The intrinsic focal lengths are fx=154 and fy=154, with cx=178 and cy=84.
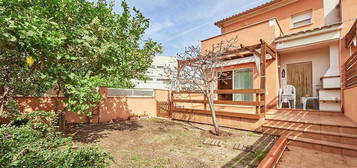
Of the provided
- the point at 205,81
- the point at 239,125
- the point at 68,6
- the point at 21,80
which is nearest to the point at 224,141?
the point at 239,125

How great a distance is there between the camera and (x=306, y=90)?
8102 millimetres

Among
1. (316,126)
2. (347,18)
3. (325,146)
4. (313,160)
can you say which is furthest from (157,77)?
(313,160)

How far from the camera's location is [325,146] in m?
4.11

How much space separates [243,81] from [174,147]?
20.0 feet

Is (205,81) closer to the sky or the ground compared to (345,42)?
closer to the ground

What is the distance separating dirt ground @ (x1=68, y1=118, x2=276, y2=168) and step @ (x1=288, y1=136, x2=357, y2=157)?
2.06 feet

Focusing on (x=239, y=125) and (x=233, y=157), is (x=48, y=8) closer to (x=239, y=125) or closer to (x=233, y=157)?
(x=233, y=157)

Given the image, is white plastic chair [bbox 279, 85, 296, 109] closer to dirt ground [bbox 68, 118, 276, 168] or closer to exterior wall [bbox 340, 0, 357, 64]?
exterior wall [bbox 340, 0, 357, 64]

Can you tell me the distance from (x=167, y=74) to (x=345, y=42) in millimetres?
7477

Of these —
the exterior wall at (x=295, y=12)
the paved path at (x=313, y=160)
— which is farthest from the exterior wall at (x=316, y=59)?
the paved path at (x=313, y=160)

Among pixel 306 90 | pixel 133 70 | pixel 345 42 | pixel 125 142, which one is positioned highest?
pixel 345 42

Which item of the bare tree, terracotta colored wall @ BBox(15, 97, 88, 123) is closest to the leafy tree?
terracotta colored wall @ BBox(15, 97, 88, 123)

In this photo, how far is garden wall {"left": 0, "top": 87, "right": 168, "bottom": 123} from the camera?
6.34m

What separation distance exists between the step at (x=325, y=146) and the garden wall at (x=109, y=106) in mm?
7547
